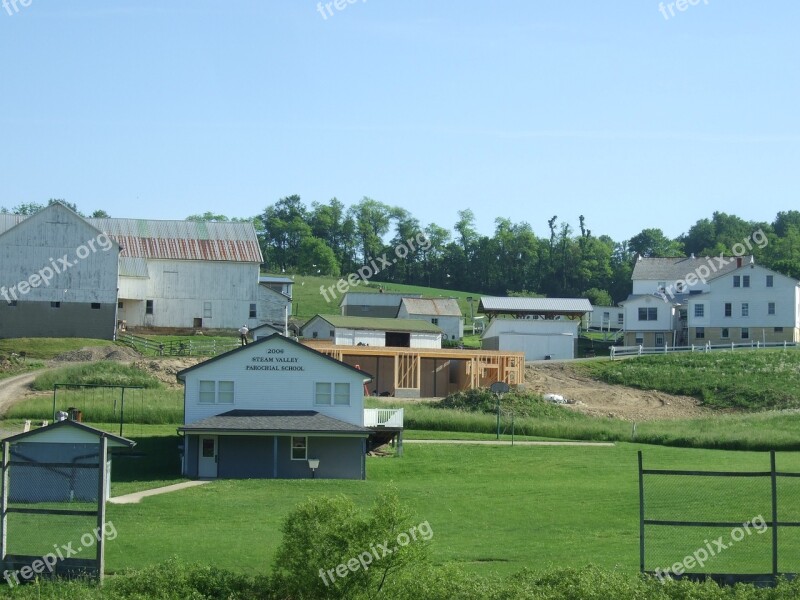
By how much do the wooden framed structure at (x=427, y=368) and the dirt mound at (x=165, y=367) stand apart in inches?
292

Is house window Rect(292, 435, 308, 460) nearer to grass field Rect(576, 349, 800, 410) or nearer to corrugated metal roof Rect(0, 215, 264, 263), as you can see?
grass field Rect(576, 349, 800, 410)

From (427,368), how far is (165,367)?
1569 cm

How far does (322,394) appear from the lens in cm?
4591

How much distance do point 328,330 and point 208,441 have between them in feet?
118

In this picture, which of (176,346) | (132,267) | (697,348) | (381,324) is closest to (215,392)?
(176,346)

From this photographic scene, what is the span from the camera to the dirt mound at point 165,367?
63.2 metres

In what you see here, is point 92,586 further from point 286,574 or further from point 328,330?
point 328,330

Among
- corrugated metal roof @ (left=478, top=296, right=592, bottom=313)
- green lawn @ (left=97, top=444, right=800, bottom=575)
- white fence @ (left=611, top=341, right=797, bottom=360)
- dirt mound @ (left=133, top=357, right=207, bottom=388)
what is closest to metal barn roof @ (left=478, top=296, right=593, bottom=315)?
corrugated metal roof @ (left=478, top=296, right=592, bottom=313)

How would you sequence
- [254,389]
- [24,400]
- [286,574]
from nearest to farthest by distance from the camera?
1. [286,574]
2. [254,389]
3. [24,400]

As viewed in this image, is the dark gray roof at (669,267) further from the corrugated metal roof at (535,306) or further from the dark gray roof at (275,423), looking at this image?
the dark gray roof at (275,423)

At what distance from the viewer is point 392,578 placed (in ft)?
71.6

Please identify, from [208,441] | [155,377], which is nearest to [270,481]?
[208,441]

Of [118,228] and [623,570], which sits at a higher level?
[118,228]

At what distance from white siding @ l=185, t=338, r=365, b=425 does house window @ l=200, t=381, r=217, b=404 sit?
0.16 m
